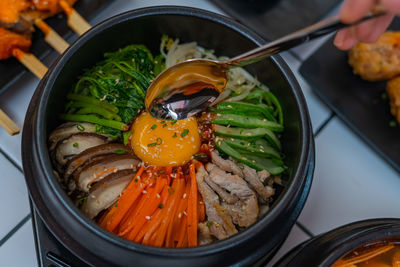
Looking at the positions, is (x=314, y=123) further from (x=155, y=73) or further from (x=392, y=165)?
(x=155, y=73)

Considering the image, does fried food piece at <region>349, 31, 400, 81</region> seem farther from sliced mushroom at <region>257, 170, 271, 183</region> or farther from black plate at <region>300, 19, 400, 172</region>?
sliced mushroom at <region>257, 170, 271, 183</region>

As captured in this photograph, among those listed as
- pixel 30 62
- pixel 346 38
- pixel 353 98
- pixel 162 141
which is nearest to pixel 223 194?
pixel 162 141

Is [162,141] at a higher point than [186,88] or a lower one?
lower

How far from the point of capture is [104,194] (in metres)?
1.84

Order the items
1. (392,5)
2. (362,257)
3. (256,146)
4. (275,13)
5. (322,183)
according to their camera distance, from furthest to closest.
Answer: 1. (275,13)
2. (322,183)
3. (256,146)
4. (362,257)
5. (392,5)

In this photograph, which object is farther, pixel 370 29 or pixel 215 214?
pixel 215 214

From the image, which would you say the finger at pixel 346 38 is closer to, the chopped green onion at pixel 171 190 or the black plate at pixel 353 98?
the black plate at pixel 353 98

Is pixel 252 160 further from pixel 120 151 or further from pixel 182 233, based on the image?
pixel 120 151

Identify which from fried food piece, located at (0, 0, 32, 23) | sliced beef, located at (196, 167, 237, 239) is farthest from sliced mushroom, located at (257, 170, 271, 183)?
fried food piece, located at (0, 0, 32, 23)

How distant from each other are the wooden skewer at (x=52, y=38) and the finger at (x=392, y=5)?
5.94 feet

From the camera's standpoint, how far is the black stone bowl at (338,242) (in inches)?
64.6

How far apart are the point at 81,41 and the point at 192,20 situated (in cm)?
64

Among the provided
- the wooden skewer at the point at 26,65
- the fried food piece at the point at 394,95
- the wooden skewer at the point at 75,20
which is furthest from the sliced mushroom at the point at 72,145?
the fried food piece at the point at 394,95

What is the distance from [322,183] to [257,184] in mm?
788
